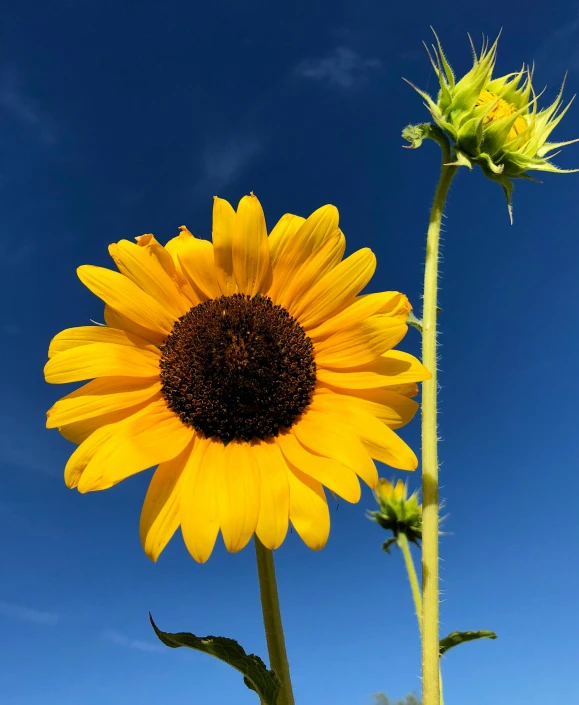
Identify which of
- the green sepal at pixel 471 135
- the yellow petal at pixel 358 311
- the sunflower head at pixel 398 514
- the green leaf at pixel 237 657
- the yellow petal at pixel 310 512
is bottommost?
the green leaf at pixel 237 657

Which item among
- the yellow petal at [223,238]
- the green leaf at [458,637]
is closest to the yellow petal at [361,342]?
the yellow petal at [223,238]

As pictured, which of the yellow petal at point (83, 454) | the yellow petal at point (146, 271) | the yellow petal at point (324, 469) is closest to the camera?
the yellow petal at point (324, 469)

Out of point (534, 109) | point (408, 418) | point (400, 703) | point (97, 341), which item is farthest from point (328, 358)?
A: point (400, 703)

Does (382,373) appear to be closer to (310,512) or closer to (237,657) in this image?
(310,512)

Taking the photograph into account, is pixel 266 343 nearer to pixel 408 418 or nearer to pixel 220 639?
pixel 408 418

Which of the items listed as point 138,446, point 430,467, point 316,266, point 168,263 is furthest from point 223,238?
point 430,467

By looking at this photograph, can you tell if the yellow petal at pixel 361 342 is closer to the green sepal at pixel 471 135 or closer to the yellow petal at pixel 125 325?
the yellow petal at pixel 125 325
